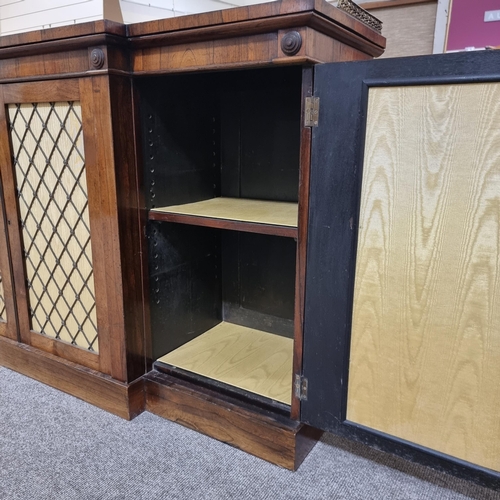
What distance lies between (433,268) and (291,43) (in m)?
0.64

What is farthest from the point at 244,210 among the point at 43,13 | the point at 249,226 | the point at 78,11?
the point at 43,13

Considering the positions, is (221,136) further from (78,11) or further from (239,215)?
(78,11)

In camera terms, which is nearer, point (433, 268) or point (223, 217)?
point (433, 268)

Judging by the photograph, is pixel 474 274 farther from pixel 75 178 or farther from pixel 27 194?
pixel 27 194

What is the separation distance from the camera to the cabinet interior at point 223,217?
5.06 ft

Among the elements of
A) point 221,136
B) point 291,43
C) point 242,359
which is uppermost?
point 291,43

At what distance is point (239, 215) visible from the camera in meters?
1.47

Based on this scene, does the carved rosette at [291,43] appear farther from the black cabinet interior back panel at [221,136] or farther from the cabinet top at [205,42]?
the black cabinet interior back panel at [221,136]

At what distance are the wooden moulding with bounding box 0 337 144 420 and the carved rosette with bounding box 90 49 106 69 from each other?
1.04 m

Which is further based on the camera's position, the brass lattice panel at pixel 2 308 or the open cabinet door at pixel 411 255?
the brass lattice panel at pixel 2 308

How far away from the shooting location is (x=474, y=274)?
1030 millimetres

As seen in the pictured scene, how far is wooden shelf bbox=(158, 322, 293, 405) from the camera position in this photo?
4.98 feet

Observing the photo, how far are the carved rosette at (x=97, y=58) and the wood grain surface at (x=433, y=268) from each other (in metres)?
0.80

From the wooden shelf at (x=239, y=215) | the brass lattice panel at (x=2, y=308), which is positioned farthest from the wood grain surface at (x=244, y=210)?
the brass lattice panel at (x=2, y=308)
